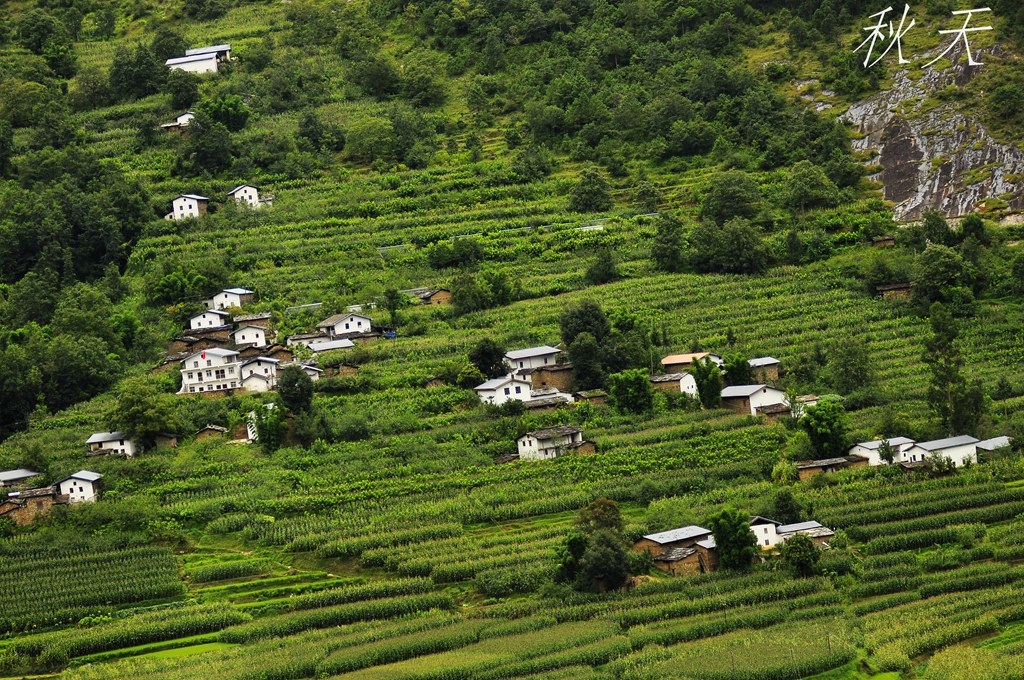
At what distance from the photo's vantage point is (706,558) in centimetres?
4491

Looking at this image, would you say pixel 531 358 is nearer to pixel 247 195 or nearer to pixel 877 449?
pixel 877 449

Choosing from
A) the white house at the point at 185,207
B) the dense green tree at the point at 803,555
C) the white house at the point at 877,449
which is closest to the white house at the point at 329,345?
the white house at the point at 185,207

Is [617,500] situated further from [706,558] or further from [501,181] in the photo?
[501,181]

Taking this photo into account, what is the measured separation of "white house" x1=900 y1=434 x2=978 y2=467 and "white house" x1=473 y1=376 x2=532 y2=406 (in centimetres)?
1414

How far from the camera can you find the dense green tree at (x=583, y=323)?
57.8 metres

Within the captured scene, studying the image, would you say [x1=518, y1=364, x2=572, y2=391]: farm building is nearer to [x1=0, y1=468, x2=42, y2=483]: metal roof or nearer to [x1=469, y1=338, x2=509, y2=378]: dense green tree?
[x1=469, y1=338, x2=509, y2=378]: dense green tree

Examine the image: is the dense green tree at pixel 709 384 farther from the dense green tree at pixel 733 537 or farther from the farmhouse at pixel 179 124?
the farmhouse at pixel 179 124

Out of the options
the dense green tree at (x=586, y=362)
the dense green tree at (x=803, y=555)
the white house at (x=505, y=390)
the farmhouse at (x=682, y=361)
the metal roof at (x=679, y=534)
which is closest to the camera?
the dense green tree at (x=803, y=555)

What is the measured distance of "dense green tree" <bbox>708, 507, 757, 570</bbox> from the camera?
44156 mm

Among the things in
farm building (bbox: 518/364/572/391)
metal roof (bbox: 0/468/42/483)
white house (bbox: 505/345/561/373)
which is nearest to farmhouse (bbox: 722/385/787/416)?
farm building (bbox: 518/364/572/391)

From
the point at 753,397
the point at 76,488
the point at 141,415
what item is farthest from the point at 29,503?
the point at 753,397

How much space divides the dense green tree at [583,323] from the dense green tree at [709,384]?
4199 mm

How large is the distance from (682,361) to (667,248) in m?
10.2

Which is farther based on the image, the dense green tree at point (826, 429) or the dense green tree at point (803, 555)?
the dense green tree at point (826, 429)
